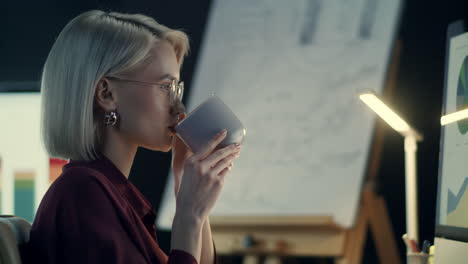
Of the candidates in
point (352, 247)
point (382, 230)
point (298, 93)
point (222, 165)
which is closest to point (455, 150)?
point (222, 165)

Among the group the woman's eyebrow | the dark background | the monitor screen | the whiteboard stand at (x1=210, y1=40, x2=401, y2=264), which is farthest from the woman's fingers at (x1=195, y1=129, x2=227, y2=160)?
the dark background

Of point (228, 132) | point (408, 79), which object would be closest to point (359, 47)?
point (408, 79)

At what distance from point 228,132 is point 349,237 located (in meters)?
1.44

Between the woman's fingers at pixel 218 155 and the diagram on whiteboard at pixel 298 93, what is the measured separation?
1411 mm

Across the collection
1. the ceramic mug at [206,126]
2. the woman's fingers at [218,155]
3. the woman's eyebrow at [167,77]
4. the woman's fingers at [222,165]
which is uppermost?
the woman's eyebrow at [167,77]

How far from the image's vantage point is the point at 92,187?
1.14m

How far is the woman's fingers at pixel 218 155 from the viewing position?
4.05 ft

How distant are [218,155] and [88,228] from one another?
0.28 metres

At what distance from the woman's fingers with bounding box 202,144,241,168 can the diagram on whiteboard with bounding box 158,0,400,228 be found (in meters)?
1.41

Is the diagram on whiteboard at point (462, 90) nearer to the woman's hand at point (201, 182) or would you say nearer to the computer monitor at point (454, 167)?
the computer monitor at point (454, 167)

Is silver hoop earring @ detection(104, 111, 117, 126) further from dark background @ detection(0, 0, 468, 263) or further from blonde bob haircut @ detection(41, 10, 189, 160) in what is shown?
dark background @ detection(0, 0, 468, 263)

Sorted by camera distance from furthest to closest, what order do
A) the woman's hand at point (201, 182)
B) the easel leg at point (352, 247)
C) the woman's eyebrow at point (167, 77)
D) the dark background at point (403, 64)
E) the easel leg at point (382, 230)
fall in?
the dark background at point (403, 64) → the easel leg at point (382, 230) → the easel leg at point (352, 247) → the woman's eyebrow at point (167, 77) → the woman's hand at point (201, 182)

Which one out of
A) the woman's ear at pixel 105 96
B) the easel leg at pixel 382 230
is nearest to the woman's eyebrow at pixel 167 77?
the woman's ear at pixel 105 96

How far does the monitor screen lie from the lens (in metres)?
1.25
